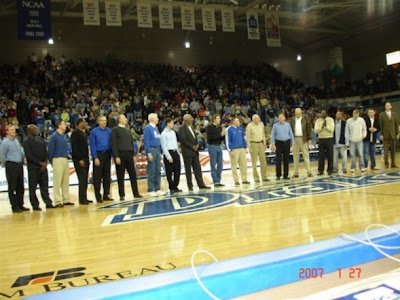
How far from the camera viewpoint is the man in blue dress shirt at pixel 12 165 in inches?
287

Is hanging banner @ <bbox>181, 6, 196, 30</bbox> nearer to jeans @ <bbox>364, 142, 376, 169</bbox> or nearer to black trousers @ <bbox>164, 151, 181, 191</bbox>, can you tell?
jeans @ <bbox>364, 142, 376, 169</bbox>

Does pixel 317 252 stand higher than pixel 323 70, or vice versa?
pixel 323 70

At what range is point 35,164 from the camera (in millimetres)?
7383

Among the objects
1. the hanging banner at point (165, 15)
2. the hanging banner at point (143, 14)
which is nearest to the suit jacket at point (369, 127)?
the hanging banner at point (165, 15)

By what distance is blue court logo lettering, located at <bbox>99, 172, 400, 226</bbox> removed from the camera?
19.8 ft

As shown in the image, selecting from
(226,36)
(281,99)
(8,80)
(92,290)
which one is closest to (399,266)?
(92,290)

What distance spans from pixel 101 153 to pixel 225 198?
8.59 ft

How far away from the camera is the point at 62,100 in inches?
731

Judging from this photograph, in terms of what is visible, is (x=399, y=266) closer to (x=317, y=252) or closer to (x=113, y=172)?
(x=317, y=252)

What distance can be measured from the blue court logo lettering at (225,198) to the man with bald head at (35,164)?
1342 millimetres

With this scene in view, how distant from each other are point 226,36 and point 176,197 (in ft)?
71.7

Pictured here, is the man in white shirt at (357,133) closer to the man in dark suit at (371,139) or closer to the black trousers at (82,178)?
the man in dark suit at (371,139)

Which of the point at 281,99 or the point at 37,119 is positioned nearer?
the point at 37,119

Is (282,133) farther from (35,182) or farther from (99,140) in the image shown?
(35,182)
